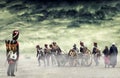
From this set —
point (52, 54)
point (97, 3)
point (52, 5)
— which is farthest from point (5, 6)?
point (52, 54)

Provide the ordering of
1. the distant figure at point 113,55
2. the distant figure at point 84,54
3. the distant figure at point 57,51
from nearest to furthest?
the distant figure at point 84,54, the distant figure at point 113,55, the distant figure at point 57,51

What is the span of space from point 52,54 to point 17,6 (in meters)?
20.0

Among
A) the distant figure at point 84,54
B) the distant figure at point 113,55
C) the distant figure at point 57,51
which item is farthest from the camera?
the distant figure at point 57,51

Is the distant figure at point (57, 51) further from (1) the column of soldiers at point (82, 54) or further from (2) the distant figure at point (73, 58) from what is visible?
(2) the distant figure at point (73, 58)

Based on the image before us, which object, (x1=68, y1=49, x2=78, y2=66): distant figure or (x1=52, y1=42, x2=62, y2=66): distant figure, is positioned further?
(x1=52, y1=42, x2=62, y2=66): distant figure

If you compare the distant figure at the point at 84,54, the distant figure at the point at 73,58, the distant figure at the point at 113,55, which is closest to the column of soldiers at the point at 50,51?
the distant figure at the point at 73,58

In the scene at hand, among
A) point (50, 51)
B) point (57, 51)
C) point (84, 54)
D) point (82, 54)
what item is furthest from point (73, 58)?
point (50, 51)

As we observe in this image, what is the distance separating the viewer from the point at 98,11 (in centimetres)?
3766

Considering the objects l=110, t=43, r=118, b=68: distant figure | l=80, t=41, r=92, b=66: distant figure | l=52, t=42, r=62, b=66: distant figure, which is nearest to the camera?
l=80, t=41, r=92, b=66: distant figure

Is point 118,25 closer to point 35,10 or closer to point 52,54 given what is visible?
point 35,10

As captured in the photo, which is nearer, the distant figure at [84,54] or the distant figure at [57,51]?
the distant figure at [84,54]

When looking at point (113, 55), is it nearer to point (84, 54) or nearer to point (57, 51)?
point (84, 54)

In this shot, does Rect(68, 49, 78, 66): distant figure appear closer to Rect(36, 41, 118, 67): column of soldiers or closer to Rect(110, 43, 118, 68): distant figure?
Rect(36, 41, 118, 67): column of soldiers

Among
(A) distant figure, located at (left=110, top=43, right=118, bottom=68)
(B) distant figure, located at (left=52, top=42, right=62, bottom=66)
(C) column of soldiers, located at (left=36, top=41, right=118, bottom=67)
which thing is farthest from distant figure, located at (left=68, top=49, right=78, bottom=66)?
(A) distant figure, located at (left=110, top=43, right=118, bottom=68)
